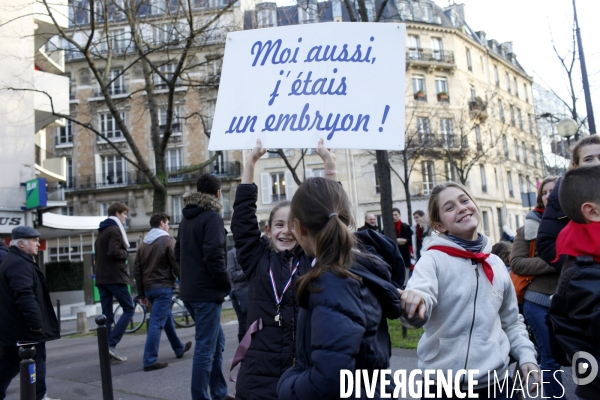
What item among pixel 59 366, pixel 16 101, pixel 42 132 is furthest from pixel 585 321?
pixel 42 132

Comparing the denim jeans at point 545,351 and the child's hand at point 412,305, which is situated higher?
the child's hand at point 412,305

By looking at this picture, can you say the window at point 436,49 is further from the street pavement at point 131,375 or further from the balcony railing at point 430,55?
the street pavement at point 131,375

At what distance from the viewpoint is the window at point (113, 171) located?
4416cm

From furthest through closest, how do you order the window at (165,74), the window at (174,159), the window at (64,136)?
1. the window at (64,136)
2. the window at (174,159)
3. the window at (165,74)

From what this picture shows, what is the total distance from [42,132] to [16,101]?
5268 mm

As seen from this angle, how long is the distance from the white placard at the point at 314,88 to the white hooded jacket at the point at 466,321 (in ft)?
3.53

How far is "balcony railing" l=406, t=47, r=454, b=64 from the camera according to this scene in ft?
140

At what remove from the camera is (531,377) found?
2604mm

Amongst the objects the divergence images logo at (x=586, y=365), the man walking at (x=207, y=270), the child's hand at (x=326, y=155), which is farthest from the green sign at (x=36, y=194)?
the divergence images logo at (x=586, y=365)

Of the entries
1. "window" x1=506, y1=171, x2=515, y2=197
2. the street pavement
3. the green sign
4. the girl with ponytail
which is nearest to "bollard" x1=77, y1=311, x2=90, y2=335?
the street pavement

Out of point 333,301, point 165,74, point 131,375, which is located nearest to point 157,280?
point 131,375

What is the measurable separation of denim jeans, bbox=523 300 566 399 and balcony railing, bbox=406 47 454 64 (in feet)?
131

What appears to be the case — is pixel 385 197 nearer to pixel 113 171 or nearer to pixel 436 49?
pixel 436 49

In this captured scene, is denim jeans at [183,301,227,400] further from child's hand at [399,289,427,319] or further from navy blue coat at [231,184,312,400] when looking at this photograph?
child's hand at [399,289,427,319]
